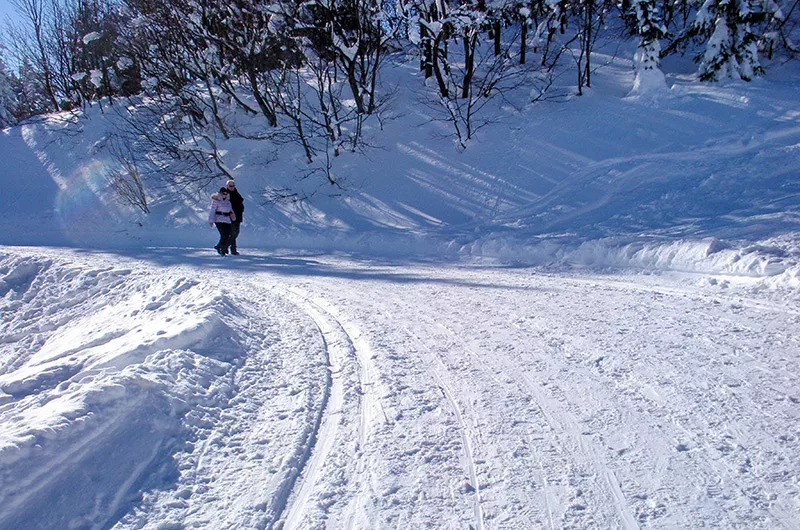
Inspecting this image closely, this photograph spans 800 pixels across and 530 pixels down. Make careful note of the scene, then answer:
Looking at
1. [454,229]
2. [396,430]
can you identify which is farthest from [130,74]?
[396,430]

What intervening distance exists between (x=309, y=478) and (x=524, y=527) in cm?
130

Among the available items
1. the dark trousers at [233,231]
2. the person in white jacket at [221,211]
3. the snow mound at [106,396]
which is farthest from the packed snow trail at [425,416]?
the dark trousers at [233,231]

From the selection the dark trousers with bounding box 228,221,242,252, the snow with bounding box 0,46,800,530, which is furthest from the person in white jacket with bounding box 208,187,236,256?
the snow with bounding box 0,46,800,530

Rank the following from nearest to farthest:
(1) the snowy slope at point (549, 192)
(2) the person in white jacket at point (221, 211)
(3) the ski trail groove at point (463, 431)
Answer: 1. (3) the ski trail groove at point (463, 431)
2. (1) the snowy slope at point (549, 192)
3. (2) the person in white jacket at point (221, 211)

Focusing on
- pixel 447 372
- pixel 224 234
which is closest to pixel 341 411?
pixel 447 372

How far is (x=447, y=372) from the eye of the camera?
442 cm

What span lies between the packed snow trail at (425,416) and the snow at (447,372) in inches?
0.7

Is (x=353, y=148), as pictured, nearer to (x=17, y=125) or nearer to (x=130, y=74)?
(x=130, y=74)

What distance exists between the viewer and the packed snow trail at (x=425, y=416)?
273cm

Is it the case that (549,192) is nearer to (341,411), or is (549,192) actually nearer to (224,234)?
(224,234)

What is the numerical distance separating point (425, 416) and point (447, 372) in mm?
800

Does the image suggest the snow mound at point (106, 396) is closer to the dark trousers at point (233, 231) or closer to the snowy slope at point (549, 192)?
the dark trousers at point (233, 231)

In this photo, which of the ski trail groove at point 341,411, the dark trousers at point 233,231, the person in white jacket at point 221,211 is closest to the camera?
the ski trail groove at point 341,411

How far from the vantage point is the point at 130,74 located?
23203mm
